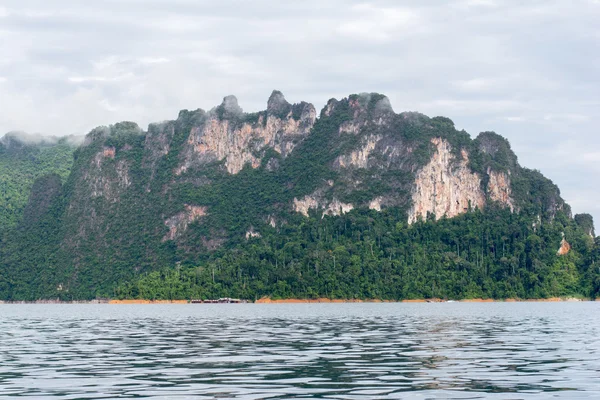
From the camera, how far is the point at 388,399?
23.4m

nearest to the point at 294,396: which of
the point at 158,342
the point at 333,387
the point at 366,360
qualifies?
the point at 333,387

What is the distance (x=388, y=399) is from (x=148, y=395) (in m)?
6.83

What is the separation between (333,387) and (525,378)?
6740 mm

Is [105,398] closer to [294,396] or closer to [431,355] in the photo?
[294,396]

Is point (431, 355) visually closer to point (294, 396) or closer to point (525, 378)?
point (525, 378)

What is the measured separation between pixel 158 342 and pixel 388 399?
25.2 meters

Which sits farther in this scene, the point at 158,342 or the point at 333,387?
the point at 158,342

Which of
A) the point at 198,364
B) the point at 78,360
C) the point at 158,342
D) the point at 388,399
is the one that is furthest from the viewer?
the point at 158,342

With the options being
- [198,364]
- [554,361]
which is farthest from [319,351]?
[554,361]

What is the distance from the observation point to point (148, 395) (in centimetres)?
2452

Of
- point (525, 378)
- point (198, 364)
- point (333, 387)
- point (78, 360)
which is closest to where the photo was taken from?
point (333, 387)

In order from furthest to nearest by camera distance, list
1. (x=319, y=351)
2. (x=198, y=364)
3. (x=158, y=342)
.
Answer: (x=158, y=342), (x=319, y=351), (x=198, y=364)

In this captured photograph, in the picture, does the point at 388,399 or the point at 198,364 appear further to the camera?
the point at 198,364

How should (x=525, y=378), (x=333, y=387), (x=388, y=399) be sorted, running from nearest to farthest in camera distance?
(x=388, y=399) → (x=333, y=387) → (x=525, y=378)
